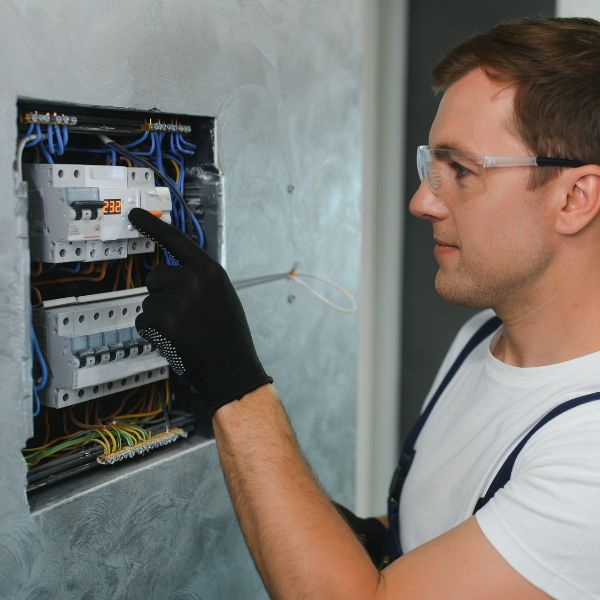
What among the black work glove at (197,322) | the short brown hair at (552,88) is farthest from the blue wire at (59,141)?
the short brown hair at (552,88)

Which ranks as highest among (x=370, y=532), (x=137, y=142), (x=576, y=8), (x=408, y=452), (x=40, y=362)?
(x=576, y=8)

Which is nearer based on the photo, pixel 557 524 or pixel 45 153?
pixel 557 524

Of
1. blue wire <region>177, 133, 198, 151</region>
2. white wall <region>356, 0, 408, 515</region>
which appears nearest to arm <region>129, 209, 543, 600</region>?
blue wire <region>177, 133, 198, 151</region>

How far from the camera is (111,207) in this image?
108cm

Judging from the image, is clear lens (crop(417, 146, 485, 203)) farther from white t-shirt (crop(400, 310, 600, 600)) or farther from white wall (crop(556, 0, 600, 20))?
white wall (crop(556, 0, 600, 20))

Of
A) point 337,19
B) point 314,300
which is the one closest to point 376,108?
point 337,19

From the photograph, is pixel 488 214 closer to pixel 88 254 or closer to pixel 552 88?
pixel 552 88

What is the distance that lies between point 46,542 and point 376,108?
1.61 metres

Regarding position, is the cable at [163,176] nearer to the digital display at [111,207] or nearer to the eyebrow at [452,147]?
the digital display at [111,207]

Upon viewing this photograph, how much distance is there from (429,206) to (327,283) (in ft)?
1.53

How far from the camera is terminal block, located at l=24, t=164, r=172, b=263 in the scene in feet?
3.31

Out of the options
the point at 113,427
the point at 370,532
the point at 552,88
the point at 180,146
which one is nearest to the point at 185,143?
the point at 180,146

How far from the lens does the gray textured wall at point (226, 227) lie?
94cm

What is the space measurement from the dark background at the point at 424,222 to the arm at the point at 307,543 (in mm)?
1269
